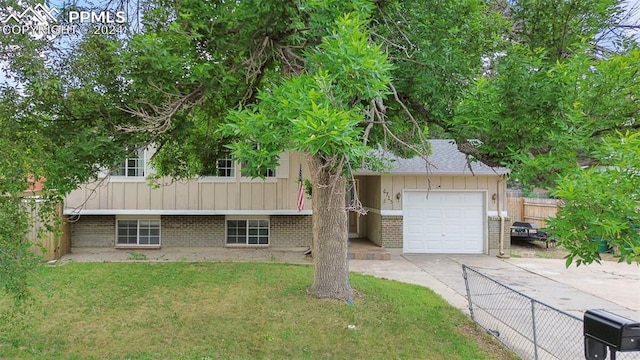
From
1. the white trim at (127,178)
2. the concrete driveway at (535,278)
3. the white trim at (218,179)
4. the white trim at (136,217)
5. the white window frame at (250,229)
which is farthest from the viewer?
the white window frame at (250,229)

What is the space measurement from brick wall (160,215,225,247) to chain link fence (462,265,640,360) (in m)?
7.88

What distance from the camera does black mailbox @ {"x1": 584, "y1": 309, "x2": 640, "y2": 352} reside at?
1.51 m

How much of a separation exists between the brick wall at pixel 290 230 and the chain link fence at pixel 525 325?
19.3 ft

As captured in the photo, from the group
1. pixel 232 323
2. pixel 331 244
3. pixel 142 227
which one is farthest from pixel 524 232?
pixel 142 227

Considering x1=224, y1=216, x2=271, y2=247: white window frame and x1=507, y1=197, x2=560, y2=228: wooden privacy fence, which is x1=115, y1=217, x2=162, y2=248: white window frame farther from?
x1=507, y1=197, x2=560, y2=228: wooden privacy fence

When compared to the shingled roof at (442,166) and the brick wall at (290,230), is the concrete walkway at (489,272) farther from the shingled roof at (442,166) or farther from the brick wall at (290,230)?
the shingled roof at (442,166)

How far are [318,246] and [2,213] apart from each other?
4.53 meters

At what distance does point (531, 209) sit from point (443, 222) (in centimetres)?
712

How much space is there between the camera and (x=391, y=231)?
1239 cm

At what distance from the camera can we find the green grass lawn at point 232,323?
491 cm

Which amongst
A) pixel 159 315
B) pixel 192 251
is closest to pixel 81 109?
pixel 159 315

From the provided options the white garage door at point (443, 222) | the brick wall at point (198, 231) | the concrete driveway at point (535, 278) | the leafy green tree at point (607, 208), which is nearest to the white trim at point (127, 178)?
the brick wall at point (198, 231)

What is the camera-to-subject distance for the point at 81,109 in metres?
5.09

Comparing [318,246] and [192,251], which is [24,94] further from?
[192,251]
